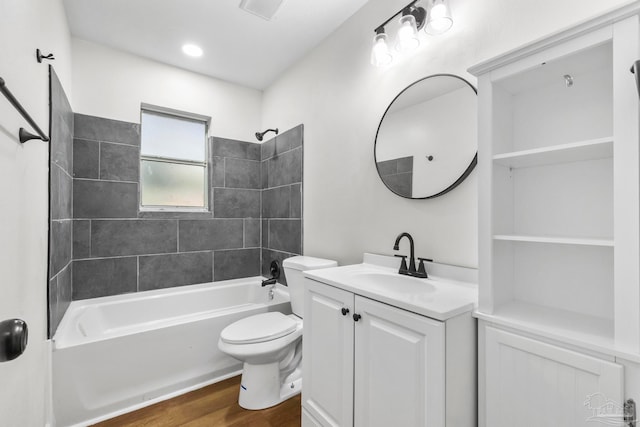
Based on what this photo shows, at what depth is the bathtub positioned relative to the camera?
5.72 ft

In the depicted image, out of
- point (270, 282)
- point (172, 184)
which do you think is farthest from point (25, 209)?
point (270, 282)

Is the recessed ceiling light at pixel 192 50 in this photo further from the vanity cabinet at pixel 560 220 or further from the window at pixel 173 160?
the vanity cabinet at pixel 560 220

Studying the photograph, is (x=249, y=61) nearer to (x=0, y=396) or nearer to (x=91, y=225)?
(x=91, y=225)

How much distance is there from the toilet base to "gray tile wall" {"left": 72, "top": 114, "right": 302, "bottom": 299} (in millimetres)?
1065

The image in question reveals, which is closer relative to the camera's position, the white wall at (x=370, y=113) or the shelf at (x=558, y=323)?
the shelf at (x=558, y=323)

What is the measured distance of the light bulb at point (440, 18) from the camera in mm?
1435

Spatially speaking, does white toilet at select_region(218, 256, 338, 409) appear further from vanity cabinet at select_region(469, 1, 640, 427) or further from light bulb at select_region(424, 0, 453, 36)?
light bulb at select_region(424, 0, 453, 36)

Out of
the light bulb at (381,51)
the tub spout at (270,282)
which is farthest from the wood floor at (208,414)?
the light bulb at (381,51)

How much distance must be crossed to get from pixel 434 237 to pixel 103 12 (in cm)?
278

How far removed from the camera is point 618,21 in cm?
80

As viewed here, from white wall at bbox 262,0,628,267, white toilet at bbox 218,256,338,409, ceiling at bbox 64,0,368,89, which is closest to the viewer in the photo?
white wall at bbox 262,0,628,267

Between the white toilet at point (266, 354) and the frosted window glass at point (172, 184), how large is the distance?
5.04 ft

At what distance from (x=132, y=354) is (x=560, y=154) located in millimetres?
2563

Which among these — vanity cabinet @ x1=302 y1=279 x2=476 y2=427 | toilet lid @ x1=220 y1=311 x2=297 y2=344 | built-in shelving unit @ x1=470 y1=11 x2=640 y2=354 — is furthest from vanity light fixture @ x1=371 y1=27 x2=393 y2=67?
toilet lid @ x1=220 y1=311 x2=297 y2=344
